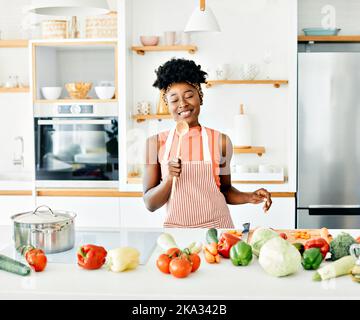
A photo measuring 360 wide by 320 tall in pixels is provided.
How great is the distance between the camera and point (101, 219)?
444 cm

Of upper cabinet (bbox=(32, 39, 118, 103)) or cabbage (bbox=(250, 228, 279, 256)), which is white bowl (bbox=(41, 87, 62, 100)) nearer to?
upper cabinet (bbox=(32, 39, 118, 103))

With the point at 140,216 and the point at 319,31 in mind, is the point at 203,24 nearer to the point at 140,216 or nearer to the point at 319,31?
the point at 319,31

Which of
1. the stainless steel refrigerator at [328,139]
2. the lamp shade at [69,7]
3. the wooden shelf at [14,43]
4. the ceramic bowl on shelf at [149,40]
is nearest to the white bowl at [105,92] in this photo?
the ceramic bowl on shelf at [149,40]

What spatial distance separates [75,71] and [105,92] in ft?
1.35

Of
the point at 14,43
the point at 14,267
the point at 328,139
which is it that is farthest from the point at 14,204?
the point at 14,267

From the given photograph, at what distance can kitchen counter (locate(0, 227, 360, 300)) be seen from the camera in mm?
1794

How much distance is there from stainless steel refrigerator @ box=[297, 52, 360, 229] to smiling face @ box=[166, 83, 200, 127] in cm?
142

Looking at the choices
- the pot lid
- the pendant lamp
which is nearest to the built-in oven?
the pendant lamp

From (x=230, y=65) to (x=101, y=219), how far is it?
5.02ft

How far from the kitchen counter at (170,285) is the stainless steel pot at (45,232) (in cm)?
17

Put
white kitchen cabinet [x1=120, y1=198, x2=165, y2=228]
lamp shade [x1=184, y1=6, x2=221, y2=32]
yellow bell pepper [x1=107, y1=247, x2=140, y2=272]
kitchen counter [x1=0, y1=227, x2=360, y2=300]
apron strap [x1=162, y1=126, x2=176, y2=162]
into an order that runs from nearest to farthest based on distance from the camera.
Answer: kitchen counter [x1=0, y1=227, x2=360, y2=300]
yellow bell pepper [x1=107, y1=247, x2=140, y2=272]
apron strap [x1=162, y1=126, x2=176, y2=162]
lamp shade [x1=184, y1=6, x2=221, y2=32]
white kitchen cabinet [x1=120, y1=198, x2=165, y2=228]

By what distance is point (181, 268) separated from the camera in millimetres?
1921

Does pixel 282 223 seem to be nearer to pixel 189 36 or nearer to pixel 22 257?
pixel 189 36

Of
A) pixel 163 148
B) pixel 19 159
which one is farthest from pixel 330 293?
pixel 19 159
